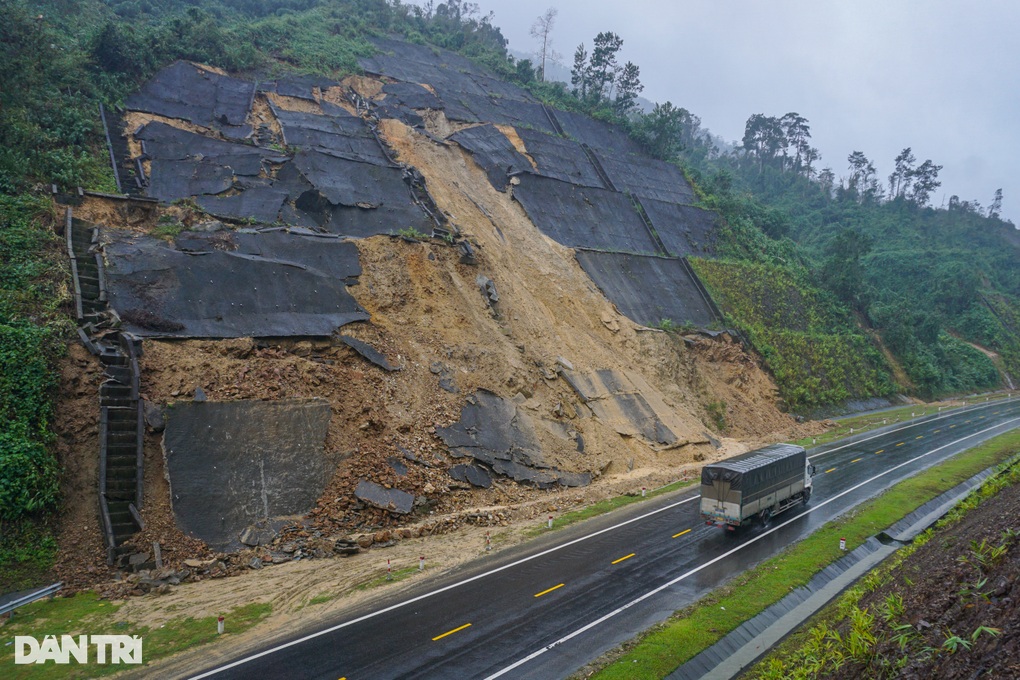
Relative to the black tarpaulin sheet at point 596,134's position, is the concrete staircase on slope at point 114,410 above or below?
below

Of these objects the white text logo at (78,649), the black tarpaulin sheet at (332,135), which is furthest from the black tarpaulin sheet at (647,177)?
the white text logo at (78,649)

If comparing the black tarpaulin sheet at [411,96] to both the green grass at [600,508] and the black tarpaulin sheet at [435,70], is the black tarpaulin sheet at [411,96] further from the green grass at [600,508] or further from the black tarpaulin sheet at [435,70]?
the green grass at [600,508]

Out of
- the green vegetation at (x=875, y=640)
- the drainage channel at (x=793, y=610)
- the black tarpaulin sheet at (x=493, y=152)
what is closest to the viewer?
the green vegetation at (x=875, y=640)

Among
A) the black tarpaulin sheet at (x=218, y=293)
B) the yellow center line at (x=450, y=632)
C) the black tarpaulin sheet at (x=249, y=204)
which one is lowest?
the yellow center line at (x=450, y=632)

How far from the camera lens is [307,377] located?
21359mm

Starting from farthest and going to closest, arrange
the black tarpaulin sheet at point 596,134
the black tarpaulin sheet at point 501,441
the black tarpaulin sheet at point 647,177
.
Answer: the black tarpaulin sheet at point 596,134, the black tarpaulin sheet at point 647,177, the black tarpaulin sheet at point 501,441

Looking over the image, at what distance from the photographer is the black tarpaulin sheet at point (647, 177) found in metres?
54.1

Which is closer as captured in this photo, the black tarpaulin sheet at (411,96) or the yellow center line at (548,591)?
the yellow center line at (548,591)

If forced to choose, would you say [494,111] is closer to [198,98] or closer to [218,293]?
[198,98]

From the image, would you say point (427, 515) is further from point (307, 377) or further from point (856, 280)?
point (856, 280)

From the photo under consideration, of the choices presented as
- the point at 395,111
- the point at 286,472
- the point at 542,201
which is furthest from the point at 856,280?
the point at 286,472

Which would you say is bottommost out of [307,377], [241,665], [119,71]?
[241,665]

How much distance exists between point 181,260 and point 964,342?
72872mm

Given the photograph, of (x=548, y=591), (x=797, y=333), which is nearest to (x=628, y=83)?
(x=797, y=333)
